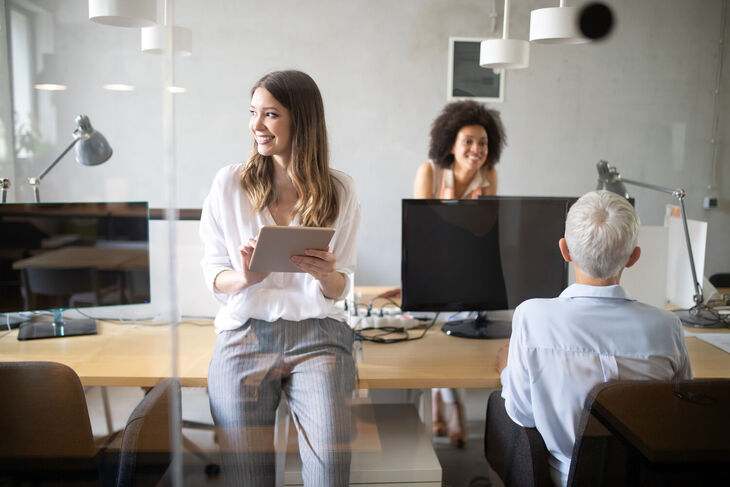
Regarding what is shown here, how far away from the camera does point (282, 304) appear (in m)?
1.32

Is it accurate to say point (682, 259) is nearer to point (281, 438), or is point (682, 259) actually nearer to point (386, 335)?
point (386, 335)

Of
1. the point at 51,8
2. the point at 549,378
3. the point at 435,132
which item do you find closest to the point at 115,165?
the point at 51,8

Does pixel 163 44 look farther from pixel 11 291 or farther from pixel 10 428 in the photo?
pixel 10 428

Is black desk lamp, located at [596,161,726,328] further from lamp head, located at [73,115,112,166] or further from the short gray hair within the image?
lamp head, located at [73,115,112,166]

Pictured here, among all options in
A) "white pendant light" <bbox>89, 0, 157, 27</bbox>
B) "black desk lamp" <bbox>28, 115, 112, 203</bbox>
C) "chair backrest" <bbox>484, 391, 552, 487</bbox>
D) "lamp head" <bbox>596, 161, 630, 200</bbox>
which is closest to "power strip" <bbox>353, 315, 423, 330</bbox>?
"chair backrest" <bbox>484, 391, 552, 487</bbox>

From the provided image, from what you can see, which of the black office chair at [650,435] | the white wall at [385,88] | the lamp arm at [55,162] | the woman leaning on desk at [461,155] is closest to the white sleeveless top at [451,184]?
the woman leaning on desk at [461,155]

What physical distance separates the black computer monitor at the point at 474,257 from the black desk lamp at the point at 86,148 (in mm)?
696

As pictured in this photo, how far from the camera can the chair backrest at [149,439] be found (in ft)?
4.32

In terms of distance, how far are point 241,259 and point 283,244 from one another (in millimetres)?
146

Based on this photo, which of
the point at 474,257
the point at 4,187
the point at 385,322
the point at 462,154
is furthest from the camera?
the point at 385,322

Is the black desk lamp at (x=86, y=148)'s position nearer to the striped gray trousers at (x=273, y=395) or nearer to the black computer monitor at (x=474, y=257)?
the striped gray trousers at (x=273, y=395)

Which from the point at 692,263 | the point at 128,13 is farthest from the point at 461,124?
the point at 128,13

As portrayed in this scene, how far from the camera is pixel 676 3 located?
1.12m

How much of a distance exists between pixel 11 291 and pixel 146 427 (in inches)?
16.4
